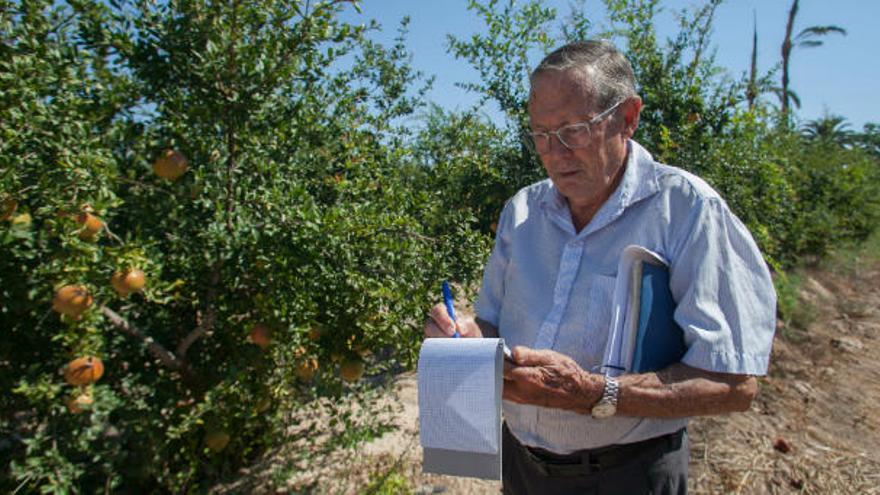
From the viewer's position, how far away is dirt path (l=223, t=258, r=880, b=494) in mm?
3324

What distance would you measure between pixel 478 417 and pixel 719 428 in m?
3.32

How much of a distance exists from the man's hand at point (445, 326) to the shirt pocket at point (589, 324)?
0.19 metres

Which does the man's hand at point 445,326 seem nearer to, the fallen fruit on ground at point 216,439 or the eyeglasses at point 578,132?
the eyeglasses at point 578,132

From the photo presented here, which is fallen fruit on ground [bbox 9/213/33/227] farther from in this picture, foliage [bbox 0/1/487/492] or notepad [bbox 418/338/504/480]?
notepad [bbox 418/338/504/480]

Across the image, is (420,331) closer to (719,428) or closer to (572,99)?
(572,99)

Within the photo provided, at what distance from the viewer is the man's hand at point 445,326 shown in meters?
1.44

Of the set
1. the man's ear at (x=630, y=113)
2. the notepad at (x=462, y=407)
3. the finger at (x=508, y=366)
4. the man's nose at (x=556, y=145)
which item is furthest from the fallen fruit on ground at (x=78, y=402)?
the man's ear at (x=630, y=113)

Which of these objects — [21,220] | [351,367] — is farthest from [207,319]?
[21,220]

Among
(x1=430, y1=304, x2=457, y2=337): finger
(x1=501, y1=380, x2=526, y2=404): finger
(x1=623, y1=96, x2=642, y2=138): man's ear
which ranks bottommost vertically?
(x1=501, y1=380, x2=526, y2=404): finger

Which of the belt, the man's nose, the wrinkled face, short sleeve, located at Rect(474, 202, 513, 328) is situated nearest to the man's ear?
the wrinkled face

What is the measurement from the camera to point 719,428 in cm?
399

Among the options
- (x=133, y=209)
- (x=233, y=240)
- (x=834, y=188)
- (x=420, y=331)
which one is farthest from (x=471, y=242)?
(x=834, y=188)

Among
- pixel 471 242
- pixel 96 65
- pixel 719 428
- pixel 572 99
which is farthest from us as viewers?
pixel 719 428

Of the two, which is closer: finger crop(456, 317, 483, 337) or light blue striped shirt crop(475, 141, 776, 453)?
light blue striped shirt crop(475, 141, 776, 453)
